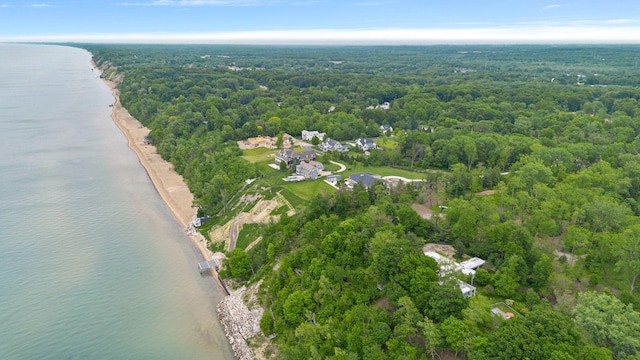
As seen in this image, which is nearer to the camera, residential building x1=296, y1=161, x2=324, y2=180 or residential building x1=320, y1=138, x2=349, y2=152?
residential building x1=296, y1=161, x2=324, y2=180

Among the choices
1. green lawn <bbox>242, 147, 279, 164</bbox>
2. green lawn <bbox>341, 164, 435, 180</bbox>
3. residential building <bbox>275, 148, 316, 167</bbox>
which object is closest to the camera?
green lawn <bbox>341, 164, 435, 180</bbox>

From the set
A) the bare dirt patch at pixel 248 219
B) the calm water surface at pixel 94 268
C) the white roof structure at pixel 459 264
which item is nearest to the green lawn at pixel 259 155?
the bare dirt patch at pixel 248 219

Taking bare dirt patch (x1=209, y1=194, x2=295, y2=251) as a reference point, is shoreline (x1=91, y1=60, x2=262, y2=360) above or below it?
below

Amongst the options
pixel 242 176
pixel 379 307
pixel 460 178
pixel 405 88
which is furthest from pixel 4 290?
pixel 405 88

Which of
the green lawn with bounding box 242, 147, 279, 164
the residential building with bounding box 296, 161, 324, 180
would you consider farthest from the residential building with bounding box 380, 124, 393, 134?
the residential building with bounding box 296, 161, 324, 180

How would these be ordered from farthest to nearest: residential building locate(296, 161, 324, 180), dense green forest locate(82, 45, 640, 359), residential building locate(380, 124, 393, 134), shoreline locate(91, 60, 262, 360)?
residential building locate(380, 124, 393, 134) → residential building locate(296, 161, 324, 180) → shoreline locate(91, 60, 262, 360) → dense green forest locate(82, 45, 640, 359)

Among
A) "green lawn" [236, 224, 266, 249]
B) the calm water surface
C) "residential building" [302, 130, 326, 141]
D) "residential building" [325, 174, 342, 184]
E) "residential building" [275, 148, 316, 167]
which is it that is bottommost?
Result: the calm water surface

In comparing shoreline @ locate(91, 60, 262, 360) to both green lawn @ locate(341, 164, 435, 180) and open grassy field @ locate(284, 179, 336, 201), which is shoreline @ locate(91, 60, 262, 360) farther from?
green lawn @ locate(341, 164, 435, 180)
